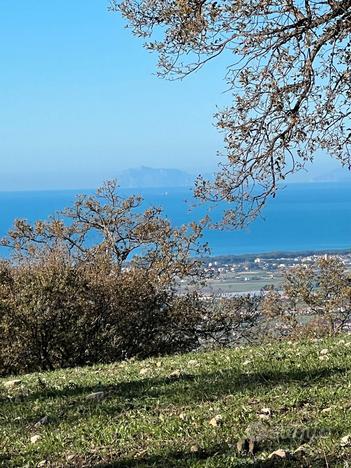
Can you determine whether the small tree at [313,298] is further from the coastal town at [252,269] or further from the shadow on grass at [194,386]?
the shadow on grass at [194,386]

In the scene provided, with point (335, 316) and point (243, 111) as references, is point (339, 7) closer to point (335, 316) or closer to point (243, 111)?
point (243, 111)

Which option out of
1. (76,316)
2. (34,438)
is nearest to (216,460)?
(34,438)

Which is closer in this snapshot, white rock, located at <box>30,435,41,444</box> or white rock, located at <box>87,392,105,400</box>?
white rock, located at <box>30,435,41,444</box>

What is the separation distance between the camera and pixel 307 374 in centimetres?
860

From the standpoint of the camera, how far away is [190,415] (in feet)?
23.0

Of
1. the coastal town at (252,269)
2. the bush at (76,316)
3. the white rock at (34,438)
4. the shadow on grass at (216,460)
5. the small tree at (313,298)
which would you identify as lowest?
the coastal town at (252,269)

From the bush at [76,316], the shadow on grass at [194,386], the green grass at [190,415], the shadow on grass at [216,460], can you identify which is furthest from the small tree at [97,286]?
the shadow on grass at [216,460]

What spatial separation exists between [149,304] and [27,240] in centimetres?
734

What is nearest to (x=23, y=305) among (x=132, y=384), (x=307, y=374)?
(x=132, y=384)

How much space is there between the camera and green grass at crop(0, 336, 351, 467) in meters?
5.75

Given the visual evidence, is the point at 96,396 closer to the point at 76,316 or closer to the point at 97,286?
the point at 76,316

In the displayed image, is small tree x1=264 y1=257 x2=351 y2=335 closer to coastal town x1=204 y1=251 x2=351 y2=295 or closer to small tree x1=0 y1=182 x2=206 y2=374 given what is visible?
small tree x1=0 y1=182 x2=206 y2=374

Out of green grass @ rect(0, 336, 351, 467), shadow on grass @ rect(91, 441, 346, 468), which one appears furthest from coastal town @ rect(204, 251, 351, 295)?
shadow on grass @ rect(91, 441, 346, 468)

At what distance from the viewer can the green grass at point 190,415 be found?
575 centimetres
